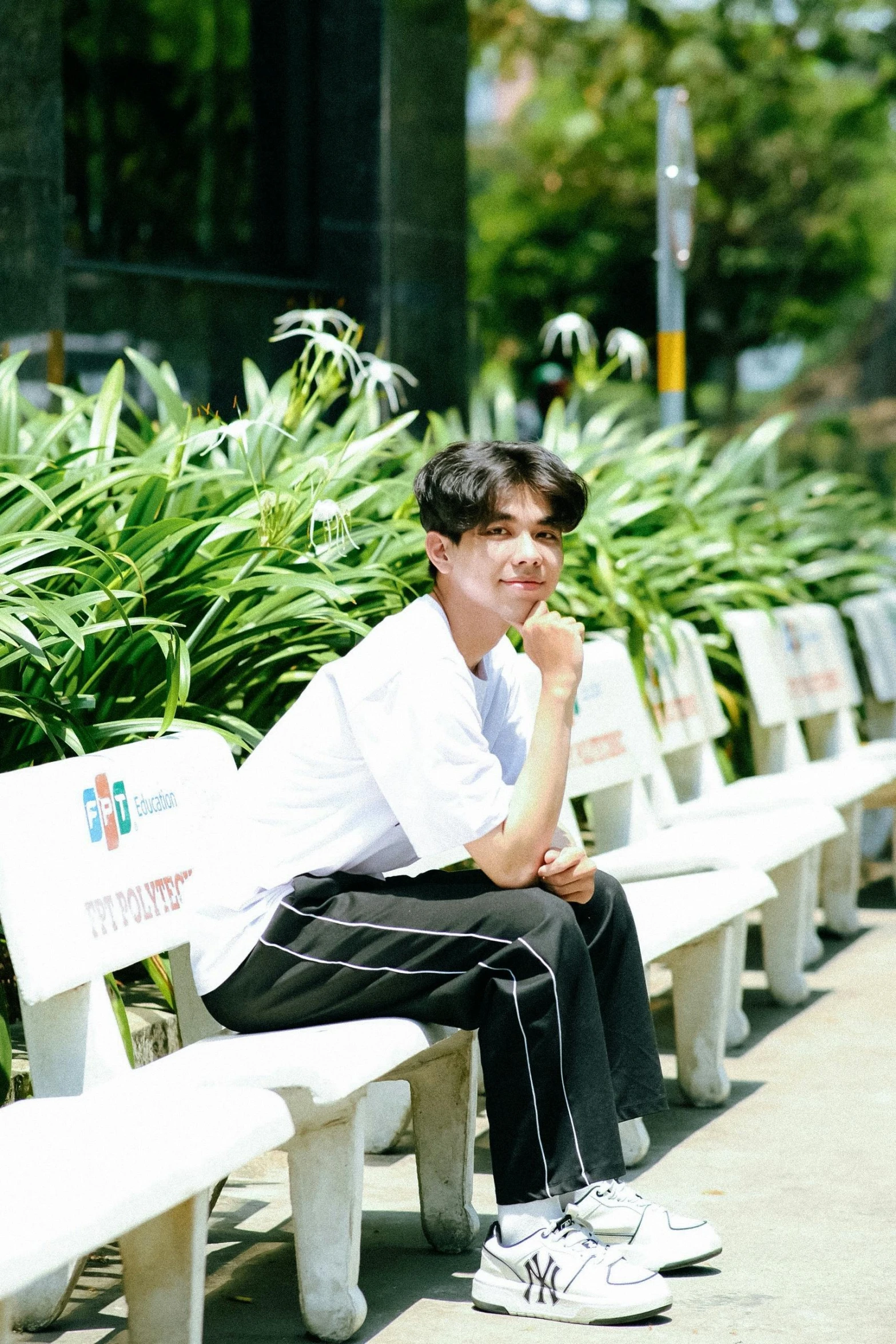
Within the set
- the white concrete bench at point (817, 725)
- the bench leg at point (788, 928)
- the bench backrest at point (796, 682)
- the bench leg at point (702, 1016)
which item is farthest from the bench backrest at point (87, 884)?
the bench backrest at point (796, 682)

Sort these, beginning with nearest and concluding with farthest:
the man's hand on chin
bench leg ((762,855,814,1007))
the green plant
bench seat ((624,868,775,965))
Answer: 1. the man's hand on chin
2. the green plant
3. bench seat ((624,868,775,965))
4. bench leg ((762,855,814,1007))

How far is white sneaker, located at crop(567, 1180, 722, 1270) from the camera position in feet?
10.3

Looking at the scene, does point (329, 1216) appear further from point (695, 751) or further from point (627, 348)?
point (627, 348)

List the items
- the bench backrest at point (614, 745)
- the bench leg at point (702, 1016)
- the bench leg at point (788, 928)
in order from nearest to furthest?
1. the bench leg at point (702, 1016)
2. the bench backrest at point (614, 745)
3. the bench leg at point (788, 928)

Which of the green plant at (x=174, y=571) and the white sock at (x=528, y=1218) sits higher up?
the green plant at (x=174, y=571)

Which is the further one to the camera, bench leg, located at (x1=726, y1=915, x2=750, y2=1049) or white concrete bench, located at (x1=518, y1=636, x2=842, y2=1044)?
white concrete bench, located at (x1=518, y1=636, x2=842, y2=1044)

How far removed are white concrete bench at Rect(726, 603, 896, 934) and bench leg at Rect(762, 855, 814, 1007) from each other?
353 mm

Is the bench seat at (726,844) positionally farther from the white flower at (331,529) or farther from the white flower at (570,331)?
the white flower at (570,331)

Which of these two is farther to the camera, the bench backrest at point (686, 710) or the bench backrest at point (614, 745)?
the bench backrest at point (686, 710)

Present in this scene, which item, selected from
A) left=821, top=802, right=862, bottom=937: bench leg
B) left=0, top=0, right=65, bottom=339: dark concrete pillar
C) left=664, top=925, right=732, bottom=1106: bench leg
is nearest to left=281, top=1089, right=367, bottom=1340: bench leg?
left=664, top=925, right=732, bottom=1106: bench leg

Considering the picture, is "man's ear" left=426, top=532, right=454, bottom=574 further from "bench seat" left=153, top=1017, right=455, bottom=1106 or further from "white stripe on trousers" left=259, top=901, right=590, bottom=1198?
"bench seat" left=153, top=1017, right=455, bottom=1106

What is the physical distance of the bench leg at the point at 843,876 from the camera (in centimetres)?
597

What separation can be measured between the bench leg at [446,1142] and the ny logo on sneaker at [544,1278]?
0.39 m

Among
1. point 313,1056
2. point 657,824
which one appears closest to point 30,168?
point 657,824
